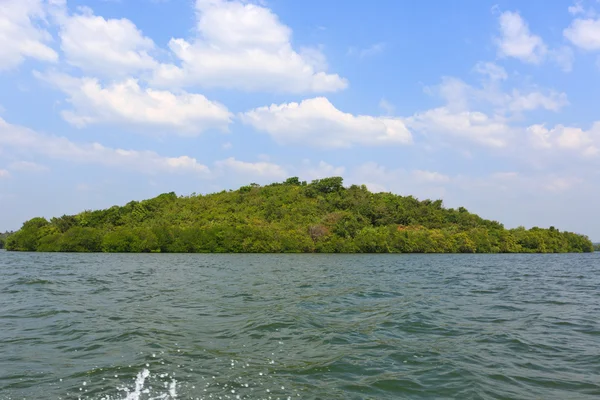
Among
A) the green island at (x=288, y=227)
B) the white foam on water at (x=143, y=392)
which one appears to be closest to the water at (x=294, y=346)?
the white foam on water at (x=143, y=392)

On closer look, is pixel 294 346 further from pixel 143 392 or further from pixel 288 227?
pixel 288 227

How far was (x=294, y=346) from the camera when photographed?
1014cm

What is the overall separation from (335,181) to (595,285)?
105436 mm

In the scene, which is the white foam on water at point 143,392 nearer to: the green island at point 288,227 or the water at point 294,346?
the water at point 294,346

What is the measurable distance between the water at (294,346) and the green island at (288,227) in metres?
68.7

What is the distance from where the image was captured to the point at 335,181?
130 m

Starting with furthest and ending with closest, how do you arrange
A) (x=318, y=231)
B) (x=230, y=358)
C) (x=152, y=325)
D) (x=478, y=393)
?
(x=318, y=231), (x=152, y=325), (x=230, y=358), (x=478, y=393)

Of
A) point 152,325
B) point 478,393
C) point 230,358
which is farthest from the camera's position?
point 152,325

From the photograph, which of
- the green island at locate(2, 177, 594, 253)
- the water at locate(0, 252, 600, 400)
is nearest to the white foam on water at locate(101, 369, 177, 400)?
the water at locate(0, 252, 600, 400)

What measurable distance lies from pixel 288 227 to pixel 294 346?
3467 inches

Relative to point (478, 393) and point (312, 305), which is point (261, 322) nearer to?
point (312, 305)

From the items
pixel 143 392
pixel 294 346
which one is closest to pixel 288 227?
pixel 294 346

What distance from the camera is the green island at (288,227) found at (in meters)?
86.2

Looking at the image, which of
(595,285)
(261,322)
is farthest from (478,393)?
(595,285)
